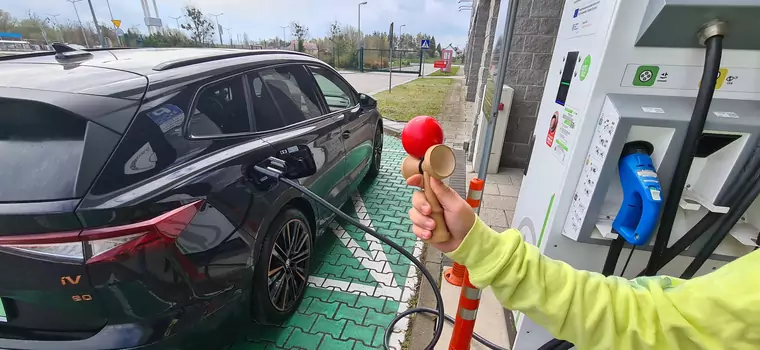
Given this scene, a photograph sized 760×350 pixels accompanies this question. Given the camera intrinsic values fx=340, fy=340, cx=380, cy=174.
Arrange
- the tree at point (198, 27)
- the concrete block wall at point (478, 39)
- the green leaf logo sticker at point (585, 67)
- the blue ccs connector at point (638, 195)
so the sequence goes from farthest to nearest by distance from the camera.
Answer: the tree at point (198, 27) < the concrete block wall at point (478, 39) < the green leaf logo sticker at point (585, 67) < the blue ccs connector at point (638, 195)

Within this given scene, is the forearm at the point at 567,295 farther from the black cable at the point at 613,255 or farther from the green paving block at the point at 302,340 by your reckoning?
the green paving block at the point at 302,340

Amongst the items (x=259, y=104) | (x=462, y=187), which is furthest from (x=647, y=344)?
(x=462, y=187)

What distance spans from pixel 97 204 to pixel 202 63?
1.12m

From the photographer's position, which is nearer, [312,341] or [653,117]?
[653,117]

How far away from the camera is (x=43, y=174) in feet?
4.42

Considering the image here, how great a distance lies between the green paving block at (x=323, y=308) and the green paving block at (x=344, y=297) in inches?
2.1

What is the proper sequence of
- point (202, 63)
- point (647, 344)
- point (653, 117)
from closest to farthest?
1. point (647, 344)
2. point (653, 117)
3. point (202, 63)

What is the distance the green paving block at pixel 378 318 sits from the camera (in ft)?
7.95

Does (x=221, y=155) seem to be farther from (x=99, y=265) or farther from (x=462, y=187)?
(x=462, y=187)

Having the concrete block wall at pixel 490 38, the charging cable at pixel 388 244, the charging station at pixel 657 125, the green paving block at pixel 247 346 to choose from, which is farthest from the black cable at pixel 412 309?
the concrete block wall at pixel 490 38

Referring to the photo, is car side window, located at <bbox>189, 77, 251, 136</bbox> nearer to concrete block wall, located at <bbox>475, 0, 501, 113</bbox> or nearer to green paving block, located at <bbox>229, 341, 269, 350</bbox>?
green paving block, located at <bbox>229, 341, 269, 350</bbox>

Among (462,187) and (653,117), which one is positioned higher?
(653,117)

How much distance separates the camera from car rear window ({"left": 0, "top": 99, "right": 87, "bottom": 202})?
133 centimetres

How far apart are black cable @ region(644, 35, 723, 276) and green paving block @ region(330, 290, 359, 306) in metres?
1.90
